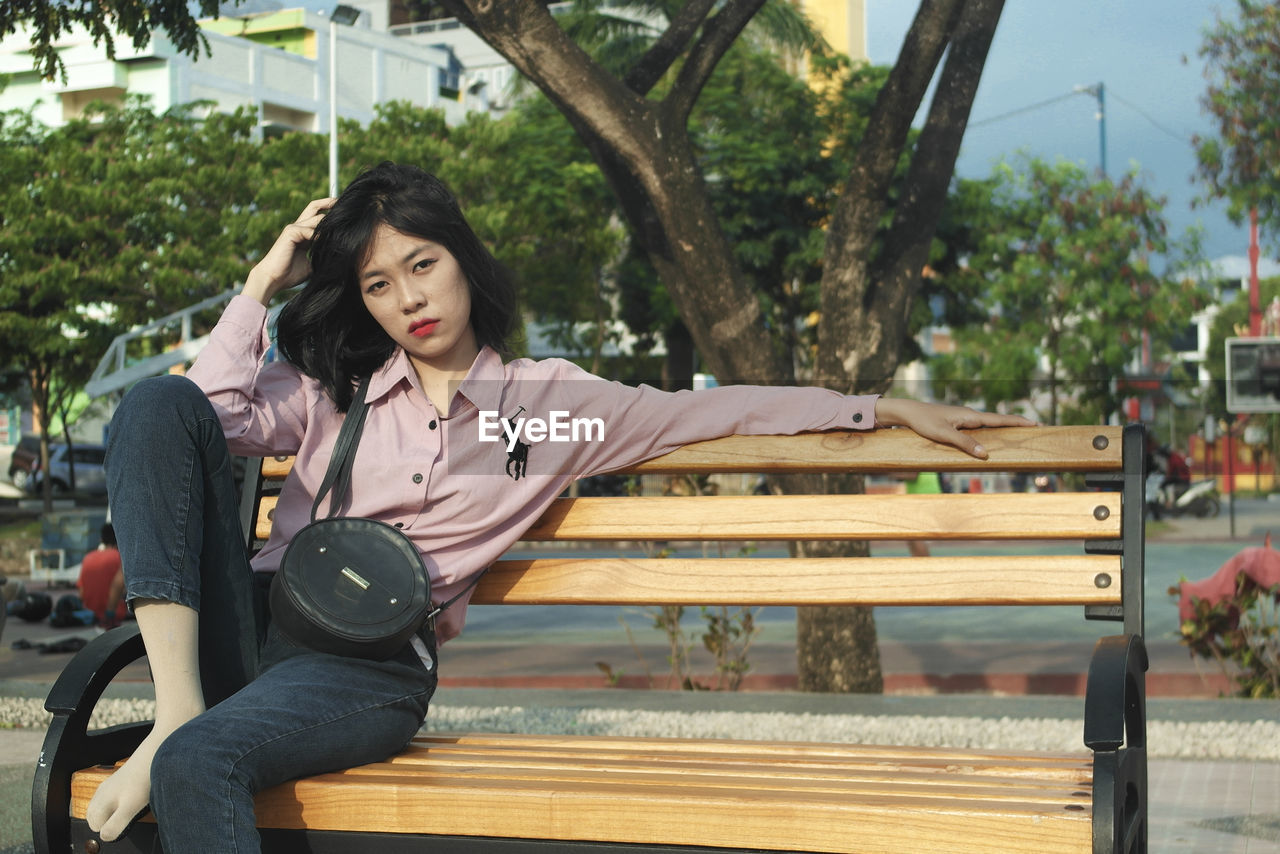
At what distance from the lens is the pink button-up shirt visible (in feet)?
9.17

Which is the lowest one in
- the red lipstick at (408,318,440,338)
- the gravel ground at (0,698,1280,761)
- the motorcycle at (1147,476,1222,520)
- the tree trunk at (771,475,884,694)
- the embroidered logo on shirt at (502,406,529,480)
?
the motorcycle at (1147,476,1222,520)

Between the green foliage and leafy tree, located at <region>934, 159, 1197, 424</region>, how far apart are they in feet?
73.9

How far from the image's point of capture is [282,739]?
2.32m

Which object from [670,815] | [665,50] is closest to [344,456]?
[670,815]

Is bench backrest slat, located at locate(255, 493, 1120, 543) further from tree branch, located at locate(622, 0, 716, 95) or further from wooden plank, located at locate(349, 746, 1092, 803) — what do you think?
tree branch, located at locate(622, 0, 716, 95)

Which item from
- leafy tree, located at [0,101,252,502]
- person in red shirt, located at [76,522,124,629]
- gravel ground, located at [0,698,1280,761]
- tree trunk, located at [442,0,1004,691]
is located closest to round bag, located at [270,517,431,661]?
gravel ground, located at [0,698,1280,761]

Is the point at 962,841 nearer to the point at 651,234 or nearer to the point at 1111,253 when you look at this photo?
the point at 651,234

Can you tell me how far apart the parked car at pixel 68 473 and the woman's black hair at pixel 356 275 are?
33281 mm

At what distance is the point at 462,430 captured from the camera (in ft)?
9.36

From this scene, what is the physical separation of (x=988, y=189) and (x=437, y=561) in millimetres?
28126

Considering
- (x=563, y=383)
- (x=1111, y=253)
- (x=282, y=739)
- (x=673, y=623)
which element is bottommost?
(x=673, y=623)

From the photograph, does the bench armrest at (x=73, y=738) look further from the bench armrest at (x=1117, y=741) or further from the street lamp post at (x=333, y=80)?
the street lamp post at (x=333, y=80)

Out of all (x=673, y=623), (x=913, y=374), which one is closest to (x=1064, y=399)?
(x=913, y=374)

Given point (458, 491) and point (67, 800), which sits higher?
point (458, 491)
